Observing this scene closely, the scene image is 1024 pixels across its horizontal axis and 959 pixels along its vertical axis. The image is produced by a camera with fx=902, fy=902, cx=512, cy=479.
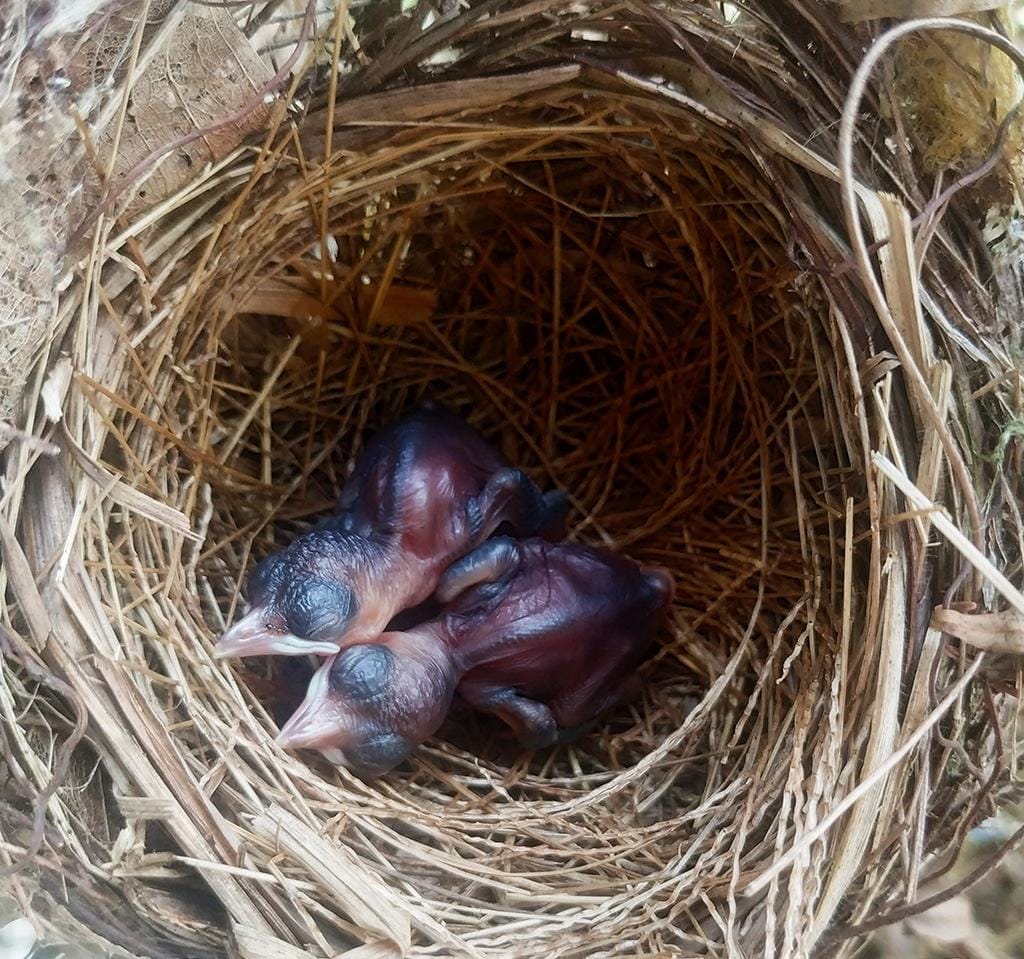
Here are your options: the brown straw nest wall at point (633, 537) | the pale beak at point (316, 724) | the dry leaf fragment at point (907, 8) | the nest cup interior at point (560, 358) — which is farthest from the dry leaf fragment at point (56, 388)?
the dry leaf fragment at point (907, 8)

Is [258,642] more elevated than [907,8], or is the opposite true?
[907,8]

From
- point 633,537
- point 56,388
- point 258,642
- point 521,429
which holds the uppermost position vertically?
point 56,388

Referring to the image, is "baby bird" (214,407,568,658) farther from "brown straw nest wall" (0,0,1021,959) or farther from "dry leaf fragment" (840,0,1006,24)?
"dry leaf fragment" (840,0,1006,24)

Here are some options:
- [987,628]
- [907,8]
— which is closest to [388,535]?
[987,628]

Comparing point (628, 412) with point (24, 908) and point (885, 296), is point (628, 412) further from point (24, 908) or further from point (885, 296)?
point (24, 908)

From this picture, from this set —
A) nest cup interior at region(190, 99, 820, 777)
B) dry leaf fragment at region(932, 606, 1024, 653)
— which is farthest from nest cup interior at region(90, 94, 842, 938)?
dry leaf fragment at region(932, 606, 1024, 653)

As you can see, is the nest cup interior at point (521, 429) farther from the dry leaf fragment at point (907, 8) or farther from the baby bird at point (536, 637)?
the dry leaf fragment at point (907, 8)

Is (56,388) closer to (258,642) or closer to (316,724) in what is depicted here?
(258,642)
